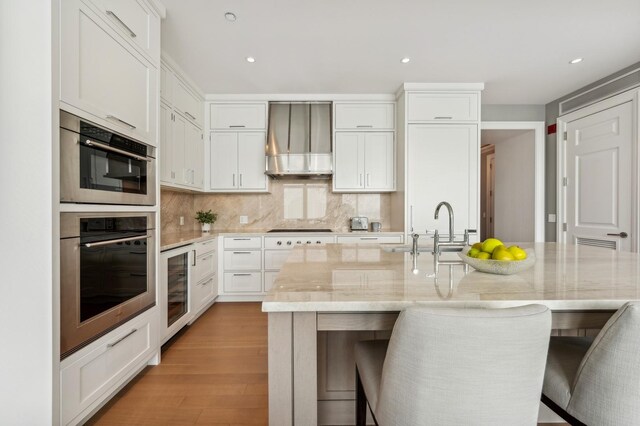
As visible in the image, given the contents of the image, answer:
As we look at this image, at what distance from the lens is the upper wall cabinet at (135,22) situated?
1662mm

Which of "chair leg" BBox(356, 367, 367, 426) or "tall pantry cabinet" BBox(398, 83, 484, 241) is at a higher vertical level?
"tall pantry cabinet" BBox(398, 83, 484, 241)

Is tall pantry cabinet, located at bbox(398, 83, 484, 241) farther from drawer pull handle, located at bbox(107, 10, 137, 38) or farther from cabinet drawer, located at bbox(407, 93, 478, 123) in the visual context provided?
drawer pull handle, located at bbox(107, 10, 137, 38)

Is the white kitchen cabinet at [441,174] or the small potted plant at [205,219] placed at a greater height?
the white kitchen cabinet at [441,174]

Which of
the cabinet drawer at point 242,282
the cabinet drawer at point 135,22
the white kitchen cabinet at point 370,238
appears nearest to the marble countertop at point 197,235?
the white kitchen cabinet at point 370,238

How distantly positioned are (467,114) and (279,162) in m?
2.26

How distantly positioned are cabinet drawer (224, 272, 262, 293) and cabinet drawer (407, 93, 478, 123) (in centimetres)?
263

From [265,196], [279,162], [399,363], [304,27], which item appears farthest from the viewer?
[265,196]

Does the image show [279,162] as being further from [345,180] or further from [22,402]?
[22,402]

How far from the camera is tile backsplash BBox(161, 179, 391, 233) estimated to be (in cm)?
408

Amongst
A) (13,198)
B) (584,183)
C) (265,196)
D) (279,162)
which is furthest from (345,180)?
(13,198)

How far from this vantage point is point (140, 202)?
6.22 feet

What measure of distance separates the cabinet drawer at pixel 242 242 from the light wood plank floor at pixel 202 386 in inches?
40.5

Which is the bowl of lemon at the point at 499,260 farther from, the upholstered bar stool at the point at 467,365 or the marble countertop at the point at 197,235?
the marble countertop at the point at 197,235

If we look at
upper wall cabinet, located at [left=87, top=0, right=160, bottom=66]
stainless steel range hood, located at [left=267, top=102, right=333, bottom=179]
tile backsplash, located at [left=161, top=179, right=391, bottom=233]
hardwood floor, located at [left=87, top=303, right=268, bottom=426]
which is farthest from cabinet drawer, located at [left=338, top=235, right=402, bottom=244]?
upper wall cabinet, located at [left=87, top=0, right=160, bottom=66]
